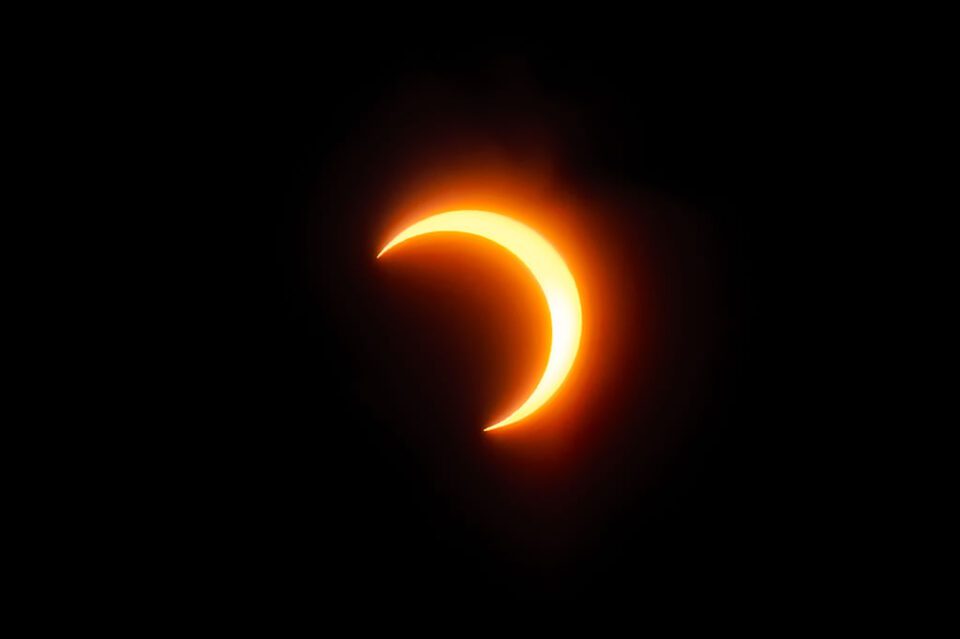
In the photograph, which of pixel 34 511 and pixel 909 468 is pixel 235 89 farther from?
pixel 909 468

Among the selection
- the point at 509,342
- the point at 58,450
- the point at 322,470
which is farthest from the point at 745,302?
the point at 58,450

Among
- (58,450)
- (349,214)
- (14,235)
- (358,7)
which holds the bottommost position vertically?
(58,450)

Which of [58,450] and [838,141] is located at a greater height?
[838,141]

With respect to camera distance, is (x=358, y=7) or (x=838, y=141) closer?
(x=358, y=7)
